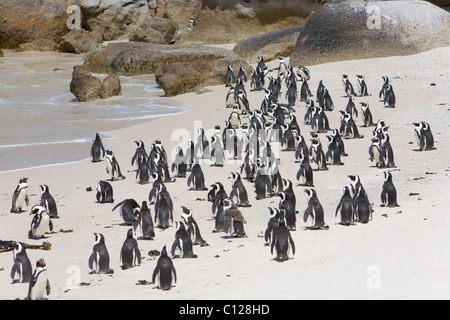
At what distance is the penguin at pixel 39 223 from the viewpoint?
A: 29.2ft

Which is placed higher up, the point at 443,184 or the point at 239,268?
the point at 443,184

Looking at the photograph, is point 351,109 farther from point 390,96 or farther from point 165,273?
point 165,273

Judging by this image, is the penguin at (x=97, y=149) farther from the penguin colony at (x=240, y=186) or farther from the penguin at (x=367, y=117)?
the penguin at (x=367, y=117)

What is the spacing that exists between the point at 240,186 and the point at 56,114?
10576 mm

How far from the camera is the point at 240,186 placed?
9914 millimetres

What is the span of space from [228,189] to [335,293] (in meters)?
5.15

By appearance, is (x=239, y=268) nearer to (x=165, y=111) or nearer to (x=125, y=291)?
(x=125, y=291)

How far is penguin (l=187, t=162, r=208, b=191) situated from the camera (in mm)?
11008

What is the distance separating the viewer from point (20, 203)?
1040 cm

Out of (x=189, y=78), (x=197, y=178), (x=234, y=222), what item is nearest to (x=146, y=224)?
(x=234, y=222)

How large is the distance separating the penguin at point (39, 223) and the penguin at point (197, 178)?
101 inches

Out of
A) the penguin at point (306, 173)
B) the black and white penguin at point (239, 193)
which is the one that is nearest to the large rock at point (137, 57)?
the penguin at point (306, 173)

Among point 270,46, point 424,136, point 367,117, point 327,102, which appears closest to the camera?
point 424,136
